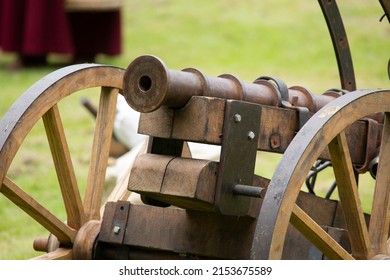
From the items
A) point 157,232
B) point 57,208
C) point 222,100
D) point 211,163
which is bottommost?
point 57,208

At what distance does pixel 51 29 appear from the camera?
1150 cm

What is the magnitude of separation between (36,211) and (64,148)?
10.1 inches

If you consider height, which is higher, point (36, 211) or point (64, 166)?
point (64, 166)

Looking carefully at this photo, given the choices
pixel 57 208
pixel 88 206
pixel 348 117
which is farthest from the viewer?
pixel 57 208

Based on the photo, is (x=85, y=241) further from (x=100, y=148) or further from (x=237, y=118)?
(x=237, y=118)

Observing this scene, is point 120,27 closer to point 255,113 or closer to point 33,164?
point 33,164

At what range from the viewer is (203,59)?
11.9m

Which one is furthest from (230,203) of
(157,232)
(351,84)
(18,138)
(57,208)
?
(57,208)

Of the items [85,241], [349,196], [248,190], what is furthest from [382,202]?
[85,241]

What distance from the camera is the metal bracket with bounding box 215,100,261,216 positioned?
132 inches

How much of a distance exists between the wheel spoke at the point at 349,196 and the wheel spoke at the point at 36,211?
3.33ft

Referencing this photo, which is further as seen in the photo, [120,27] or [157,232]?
[120,27]

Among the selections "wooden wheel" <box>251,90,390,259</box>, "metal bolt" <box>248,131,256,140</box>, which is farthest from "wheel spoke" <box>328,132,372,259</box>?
"metal bolt" <box>248,131,256,140</box>

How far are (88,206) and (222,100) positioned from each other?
33.4 inches
